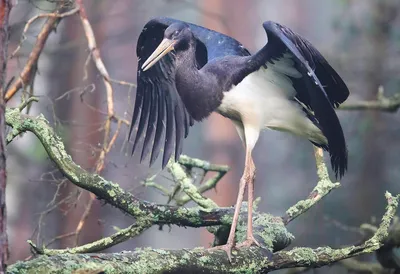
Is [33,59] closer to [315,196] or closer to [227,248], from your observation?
[315,196]

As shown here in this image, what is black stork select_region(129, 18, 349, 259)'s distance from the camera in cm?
417

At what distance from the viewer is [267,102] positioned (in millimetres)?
4559

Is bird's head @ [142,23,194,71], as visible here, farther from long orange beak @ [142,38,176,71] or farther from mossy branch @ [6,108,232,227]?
mossy branch @ [6,108,232,227]

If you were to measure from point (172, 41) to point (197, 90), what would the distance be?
327 millimetres

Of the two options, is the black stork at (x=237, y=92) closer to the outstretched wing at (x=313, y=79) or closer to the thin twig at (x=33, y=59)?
the outstretched wing at (x=313, y=79)

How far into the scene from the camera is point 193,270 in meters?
2.94

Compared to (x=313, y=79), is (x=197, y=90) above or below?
above

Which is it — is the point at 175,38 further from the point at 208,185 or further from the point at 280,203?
the point at 280,203

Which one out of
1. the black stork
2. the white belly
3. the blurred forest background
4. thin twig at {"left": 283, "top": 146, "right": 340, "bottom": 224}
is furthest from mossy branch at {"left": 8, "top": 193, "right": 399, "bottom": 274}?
the blurred forest background

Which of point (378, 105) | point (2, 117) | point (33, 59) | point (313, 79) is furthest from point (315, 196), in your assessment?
point (2, 117)

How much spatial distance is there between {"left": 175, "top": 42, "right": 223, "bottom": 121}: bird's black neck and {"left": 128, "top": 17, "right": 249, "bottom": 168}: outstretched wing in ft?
0.78

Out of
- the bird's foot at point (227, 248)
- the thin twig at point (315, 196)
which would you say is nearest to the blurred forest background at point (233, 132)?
the thin twig at point (315, 196)

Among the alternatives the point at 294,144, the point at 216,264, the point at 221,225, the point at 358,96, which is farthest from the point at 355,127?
the point at 216,264

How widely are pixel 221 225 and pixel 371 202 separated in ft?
18.9
